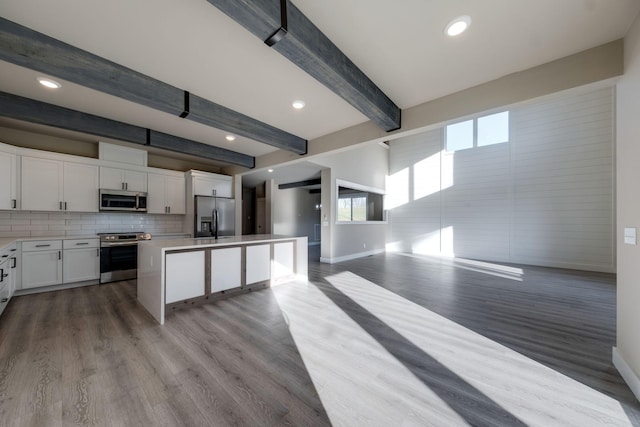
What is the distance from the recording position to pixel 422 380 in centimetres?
173

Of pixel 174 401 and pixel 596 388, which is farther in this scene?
pixel 596 388

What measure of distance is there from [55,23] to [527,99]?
426cm

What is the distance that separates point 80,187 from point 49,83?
7.14ft

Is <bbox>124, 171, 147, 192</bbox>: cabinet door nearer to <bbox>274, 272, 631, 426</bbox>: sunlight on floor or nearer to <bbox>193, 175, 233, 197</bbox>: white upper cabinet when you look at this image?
<bbox>193, 175, 233, 197</bbox>: white upper cabinet

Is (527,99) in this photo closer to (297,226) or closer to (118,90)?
(118,90)

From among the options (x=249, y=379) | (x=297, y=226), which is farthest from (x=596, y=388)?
(x=297, y=226)

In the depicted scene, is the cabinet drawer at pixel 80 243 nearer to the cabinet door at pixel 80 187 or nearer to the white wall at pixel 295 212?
the cabinet door at pixel 80 187

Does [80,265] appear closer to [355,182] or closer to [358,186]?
[355,182]

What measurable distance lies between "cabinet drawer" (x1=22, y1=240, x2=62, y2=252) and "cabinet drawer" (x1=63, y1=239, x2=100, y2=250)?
7 centimetres

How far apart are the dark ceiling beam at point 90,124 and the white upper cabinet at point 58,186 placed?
1.12 metres

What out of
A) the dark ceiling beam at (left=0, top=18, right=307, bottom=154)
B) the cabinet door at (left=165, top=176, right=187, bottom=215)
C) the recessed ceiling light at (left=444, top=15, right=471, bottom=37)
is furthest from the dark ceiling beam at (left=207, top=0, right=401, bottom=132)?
the cabinet door at (left=165, top=176, right=187, bottom=215)

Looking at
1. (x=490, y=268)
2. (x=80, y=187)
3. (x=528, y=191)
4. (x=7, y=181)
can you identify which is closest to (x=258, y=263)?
(x=80, y=187)

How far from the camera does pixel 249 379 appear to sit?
1.74 metres

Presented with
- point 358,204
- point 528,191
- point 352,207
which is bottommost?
point 352,207
